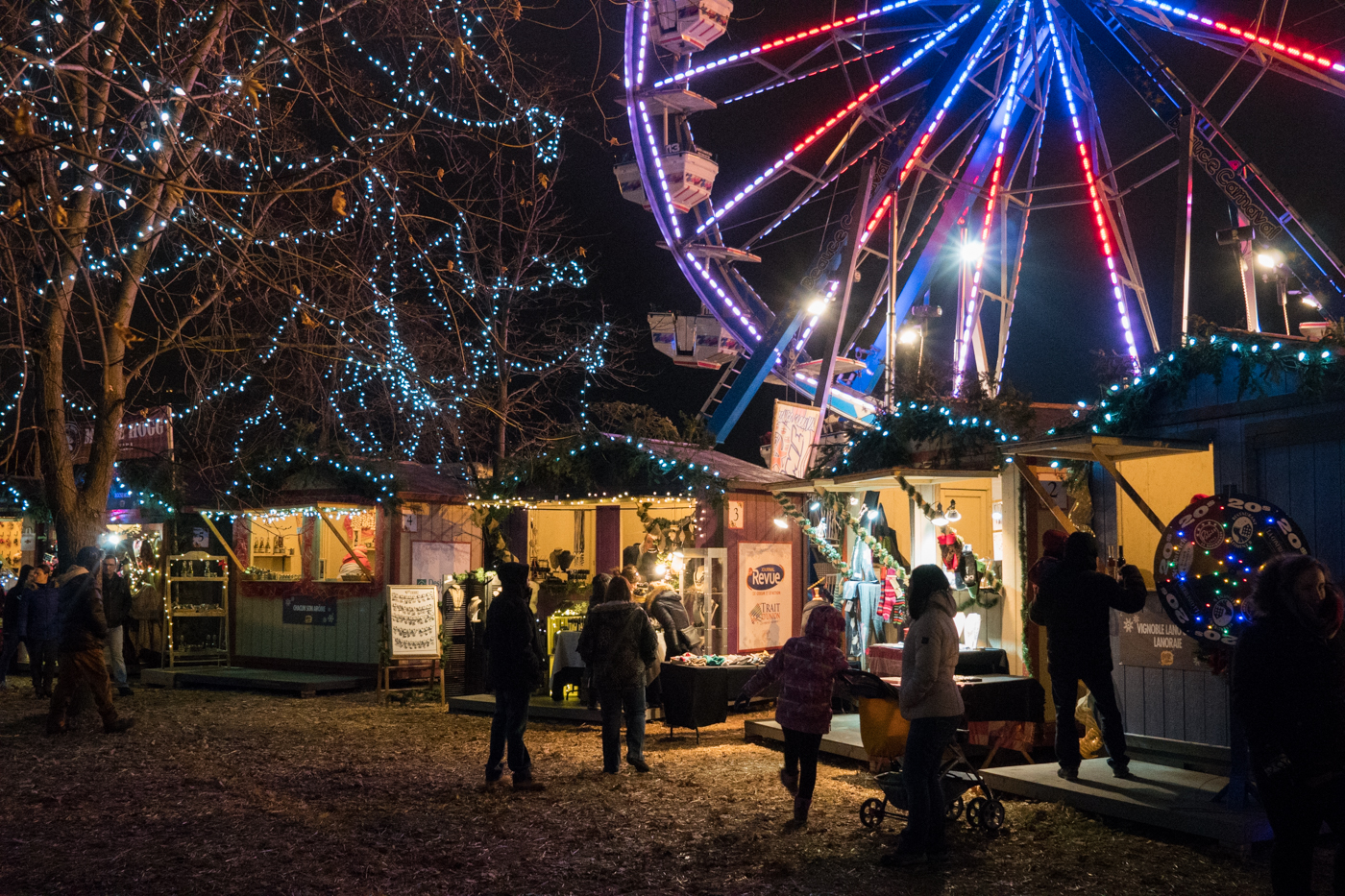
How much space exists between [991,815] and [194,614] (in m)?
13.5

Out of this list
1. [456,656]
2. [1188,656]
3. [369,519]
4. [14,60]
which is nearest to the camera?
[14,60]

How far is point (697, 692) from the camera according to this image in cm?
1038

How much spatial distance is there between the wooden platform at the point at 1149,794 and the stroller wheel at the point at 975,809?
32.1 inches

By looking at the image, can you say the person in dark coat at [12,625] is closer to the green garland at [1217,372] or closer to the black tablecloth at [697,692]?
the black tablecloth at [697,692]

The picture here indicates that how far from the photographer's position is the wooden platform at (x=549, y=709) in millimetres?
11539

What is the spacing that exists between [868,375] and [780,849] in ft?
46.7

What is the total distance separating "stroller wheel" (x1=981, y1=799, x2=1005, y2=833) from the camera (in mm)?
6500

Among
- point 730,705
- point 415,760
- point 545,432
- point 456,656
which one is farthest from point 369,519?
point 415,760

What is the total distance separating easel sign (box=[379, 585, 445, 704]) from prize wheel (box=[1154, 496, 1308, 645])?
8.70 meters

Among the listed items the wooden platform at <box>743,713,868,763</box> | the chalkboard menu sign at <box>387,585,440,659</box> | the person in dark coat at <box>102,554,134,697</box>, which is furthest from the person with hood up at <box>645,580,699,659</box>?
the person in dark coat at <box>102,554,134,697</box>

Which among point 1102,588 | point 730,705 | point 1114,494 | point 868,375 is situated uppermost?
point 868,375

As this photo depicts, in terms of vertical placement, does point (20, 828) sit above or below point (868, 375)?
below

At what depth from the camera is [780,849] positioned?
6.28 metres

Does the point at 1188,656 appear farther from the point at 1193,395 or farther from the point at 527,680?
the point at 527,680
